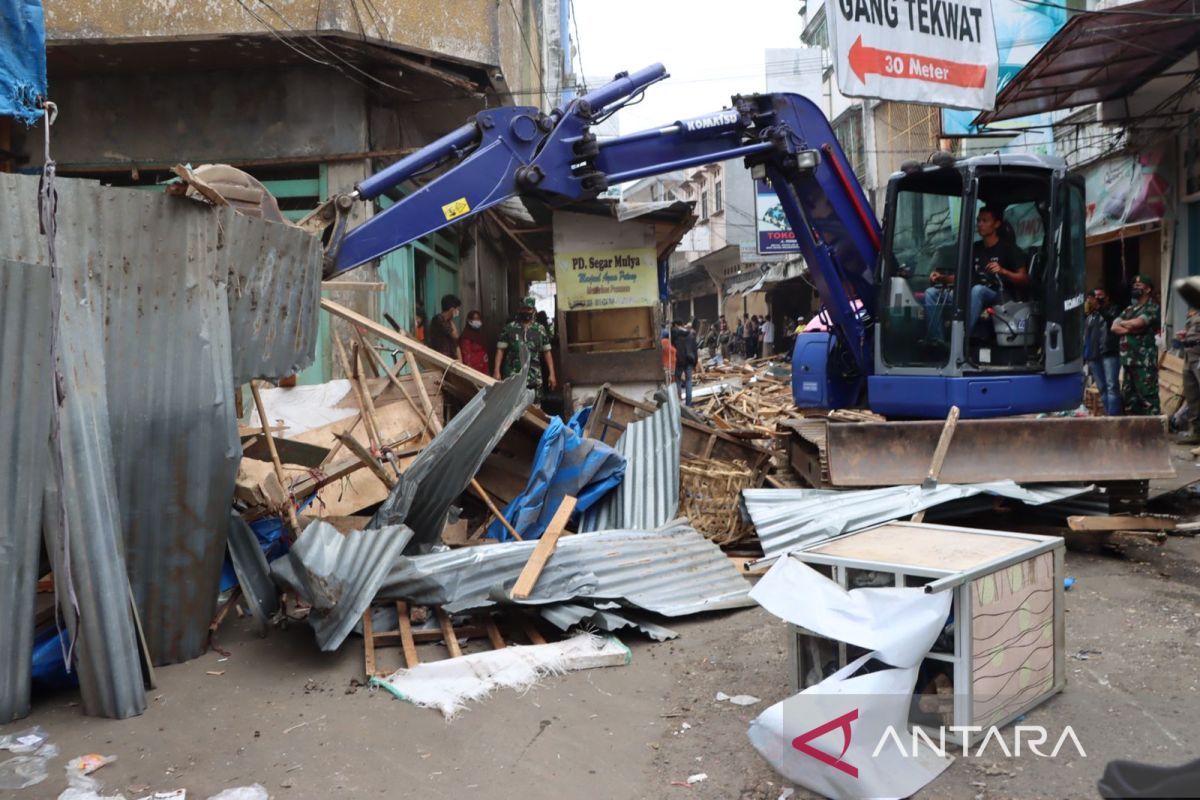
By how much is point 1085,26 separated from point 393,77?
797 centimetres

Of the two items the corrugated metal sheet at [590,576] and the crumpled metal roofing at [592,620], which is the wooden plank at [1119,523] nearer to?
the corrugated metal sheet at [590,576]

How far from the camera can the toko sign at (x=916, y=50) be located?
9.42 m

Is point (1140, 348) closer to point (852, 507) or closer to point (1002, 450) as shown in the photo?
point (1002, 450)

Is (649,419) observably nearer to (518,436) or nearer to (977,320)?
(518,436)

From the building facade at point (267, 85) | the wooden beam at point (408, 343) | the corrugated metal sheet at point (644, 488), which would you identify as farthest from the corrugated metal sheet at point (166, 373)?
the building facade at point (267, 85)

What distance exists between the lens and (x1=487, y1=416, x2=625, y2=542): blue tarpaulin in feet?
23.4

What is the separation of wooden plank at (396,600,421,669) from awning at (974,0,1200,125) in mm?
9246

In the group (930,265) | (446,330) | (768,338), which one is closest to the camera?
Result: (930,265)

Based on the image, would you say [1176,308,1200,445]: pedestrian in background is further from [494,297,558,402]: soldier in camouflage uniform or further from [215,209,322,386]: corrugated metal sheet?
[215,209,322,386]: corrugated metal sheet

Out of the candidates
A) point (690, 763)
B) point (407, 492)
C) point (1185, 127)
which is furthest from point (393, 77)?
point (1185, 127)

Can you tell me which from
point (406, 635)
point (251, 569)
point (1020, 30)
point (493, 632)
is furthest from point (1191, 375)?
point (251, 569)

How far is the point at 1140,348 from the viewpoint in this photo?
1135 cm

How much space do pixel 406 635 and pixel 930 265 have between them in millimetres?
4950

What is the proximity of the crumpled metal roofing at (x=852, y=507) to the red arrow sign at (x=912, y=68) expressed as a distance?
4.99 meters
